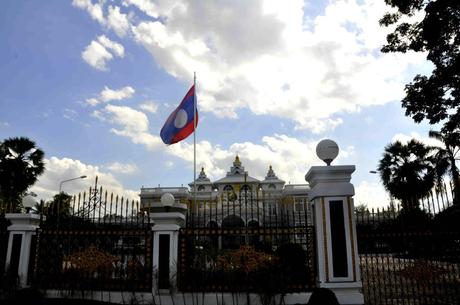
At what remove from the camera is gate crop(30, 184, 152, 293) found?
7.80 meters

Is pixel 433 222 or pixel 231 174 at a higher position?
pixel 231 174

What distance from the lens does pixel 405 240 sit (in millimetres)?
7523

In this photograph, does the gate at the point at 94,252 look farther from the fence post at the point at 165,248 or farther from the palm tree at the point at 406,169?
the palm tree at the point at 406,169

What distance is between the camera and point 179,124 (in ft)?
45.9

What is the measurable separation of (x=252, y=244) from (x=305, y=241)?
103 centimetres

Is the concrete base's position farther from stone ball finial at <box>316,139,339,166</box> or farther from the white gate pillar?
stone ball finial at <box>316,139,339,166</box>

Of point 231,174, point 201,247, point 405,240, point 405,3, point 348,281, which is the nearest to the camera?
point 348,281

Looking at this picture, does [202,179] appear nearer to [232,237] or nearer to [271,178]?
[271,178]

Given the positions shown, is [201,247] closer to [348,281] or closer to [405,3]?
[348,281]

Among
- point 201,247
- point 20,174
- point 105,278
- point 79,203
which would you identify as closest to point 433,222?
point 201,247

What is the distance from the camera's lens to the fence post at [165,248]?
7.54 metres

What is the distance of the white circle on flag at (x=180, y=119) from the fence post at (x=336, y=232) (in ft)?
24.3

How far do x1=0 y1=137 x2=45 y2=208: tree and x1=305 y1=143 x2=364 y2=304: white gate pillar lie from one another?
1606 cm

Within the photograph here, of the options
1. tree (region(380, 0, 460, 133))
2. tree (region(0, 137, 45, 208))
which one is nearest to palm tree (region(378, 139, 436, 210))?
tree (region(380, 0, 460, 133))
